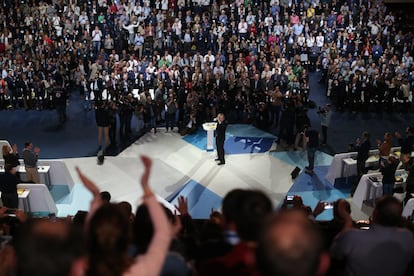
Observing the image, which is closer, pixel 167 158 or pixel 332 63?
pixel 167 158

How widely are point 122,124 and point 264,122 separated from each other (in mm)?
4176

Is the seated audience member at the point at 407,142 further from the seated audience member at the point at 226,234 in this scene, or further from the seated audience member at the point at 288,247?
the seated audience member at the point at 288,247

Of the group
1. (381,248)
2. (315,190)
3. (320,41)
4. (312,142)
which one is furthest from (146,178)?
(320,41)

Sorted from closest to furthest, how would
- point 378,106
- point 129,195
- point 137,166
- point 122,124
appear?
point 129,195 → point 137,166 → point 122,124 → point 378,106

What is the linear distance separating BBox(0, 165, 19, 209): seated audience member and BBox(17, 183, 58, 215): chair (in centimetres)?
48

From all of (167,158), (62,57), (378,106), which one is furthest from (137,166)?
(378,106)

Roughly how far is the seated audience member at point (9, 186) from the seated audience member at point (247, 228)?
786 cm

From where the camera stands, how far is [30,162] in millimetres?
11102

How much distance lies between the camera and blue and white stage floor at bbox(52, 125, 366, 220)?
1148 cm

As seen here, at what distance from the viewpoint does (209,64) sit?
17.8m

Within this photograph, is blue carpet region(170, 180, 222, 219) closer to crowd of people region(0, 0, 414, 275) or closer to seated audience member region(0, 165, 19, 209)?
crowd of people region(0, 0, 414, 275)

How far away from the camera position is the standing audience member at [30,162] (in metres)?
11.0

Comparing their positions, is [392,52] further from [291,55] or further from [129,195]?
[129,195]

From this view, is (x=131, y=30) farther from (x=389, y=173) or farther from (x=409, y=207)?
(x=409, y=207)
